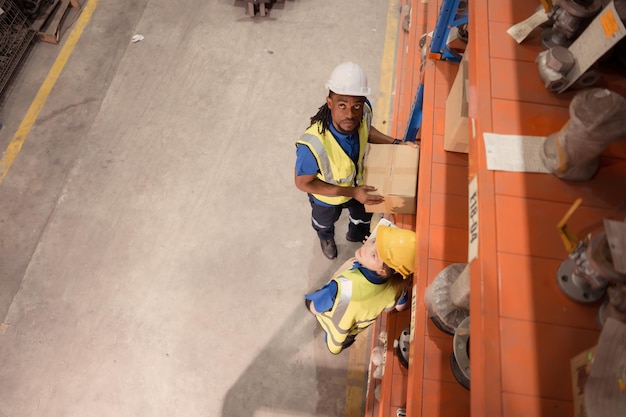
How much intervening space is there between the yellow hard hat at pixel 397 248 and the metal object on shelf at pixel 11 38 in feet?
18.2

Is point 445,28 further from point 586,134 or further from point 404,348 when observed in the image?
point 404,348

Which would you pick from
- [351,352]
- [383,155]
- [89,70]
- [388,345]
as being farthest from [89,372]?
[89,70]

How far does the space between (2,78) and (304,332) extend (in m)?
4.97

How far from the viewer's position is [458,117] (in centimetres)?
258

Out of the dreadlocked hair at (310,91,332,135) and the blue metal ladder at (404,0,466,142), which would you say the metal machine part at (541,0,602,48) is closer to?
the blue metal ladder at (404,0,466,142)

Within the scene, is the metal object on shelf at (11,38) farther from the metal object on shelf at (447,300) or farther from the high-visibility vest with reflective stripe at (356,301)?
the metal object on shelf at (447,300)

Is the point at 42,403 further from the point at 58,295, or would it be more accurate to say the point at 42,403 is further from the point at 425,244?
the point at 425,244

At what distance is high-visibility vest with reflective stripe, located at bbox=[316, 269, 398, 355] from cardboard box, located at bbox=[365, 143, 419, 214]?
0.63 meters

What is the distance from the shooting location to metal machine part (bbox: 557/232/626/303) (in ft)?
4.09

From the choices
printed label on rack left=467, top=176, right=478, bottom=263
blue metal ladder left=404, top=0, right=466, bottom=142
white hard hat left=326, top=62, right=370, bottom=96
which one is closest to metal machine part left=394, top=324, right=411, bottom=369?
printed label on rack left=467, top=176, right=478, bottom=263

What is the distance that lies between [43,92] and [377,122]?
4.31 m

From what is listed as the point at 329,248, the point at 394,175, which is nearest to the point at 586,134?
the point at 394,175

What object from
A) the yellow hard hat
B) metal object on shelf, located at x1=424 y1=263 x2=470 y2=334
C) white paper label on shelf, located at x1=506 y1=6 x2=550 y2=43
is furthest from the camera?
the yellow hard hat

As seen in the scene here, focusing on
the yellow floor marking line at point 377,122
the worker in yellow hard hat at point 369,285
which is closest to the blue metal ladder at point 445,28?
the worker in yellow hard hat at point 369,285
